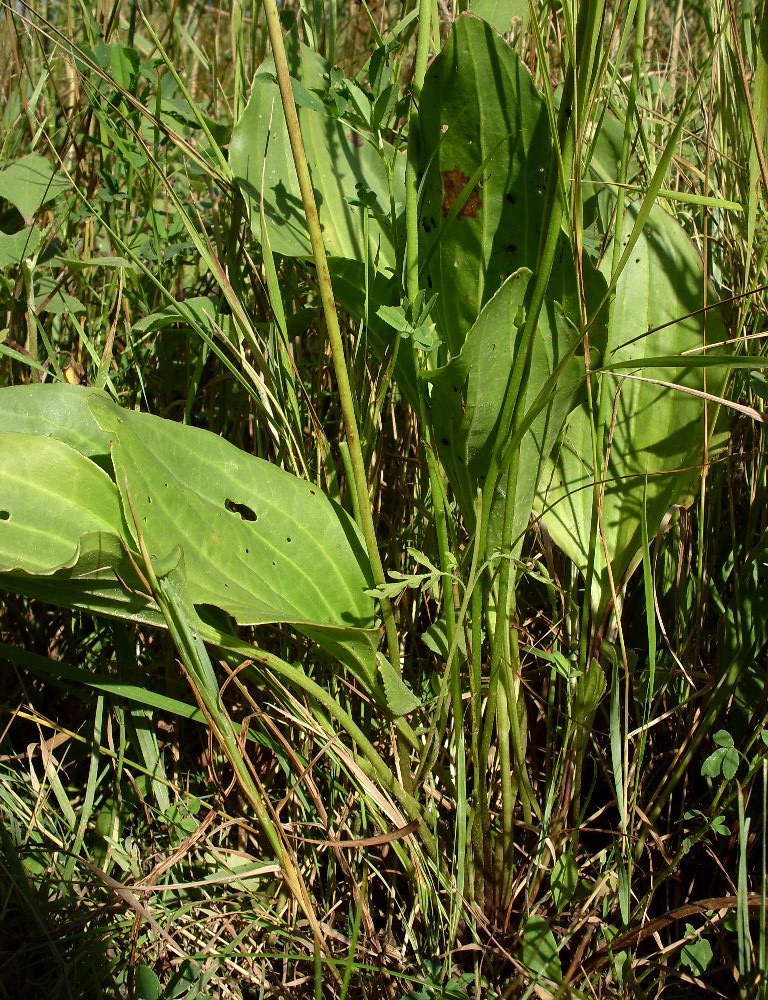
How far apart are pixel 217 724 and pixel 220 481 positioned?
0.25 m

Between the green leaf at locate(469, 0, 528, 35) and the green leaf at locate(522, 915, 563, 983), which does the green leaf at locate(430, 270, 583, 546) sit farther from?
the green leaf at locate(522, 915, 563, 983)

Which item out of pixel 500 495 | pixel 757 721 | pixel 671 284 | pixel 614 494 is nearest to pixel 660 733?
pixel 757 721

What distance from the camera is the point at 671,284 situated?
96 cm

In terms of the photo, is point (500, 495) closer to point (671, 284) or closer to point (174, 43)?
point (671, 284)

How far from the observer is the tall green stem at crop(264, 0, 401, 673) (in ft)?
2.13

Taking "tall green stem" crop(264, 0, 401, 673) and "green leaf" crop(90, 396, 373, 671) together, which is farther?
"green leaf" crop(90, 396, 373, 671)

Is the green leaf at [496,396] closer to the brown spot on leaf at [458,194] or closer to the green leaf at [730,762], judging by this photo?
the brown spot on leaf at [458,194]

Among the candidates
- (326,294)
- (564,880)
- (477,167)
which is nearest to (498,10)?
(477,167)

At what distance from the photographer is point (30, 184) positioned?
118 cm

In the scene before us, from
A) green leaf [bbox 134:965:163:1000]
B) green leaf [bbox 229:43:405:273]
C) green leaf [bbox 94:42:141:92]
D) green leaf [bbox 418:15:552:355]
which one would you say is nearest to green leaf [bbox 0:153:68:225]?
green leaf [bbox 94:42:141:92]

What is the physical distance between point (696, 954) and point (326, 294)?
0.77 meters

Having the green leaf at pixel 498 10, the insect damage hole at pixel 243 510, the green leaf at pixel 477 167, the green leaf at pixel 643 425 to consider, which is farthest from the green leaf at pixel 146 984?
the green leaf at pixel 498 10

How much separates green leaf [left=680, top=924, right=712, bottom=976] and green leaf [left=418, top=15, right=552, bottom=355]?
67cm

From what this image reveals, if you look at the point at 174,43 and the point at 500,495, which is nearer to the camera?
the point at 500,495
